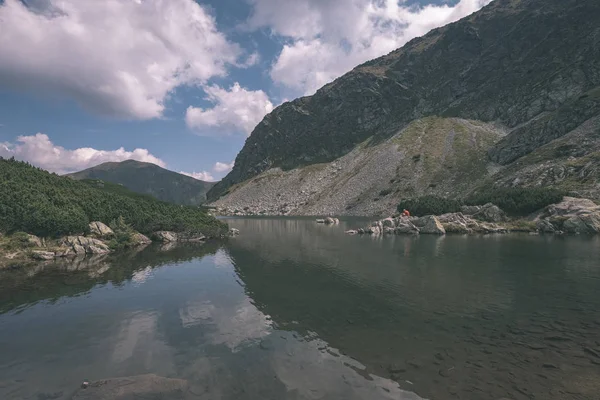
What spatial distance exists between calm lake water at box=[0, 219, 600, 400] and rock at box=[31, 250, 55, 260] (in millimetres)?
7238

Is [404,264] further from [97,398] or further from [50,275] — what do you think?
[50,275]

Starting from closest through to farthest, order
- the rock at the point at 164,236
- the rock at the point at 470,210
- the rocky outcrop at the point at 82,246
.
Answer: the rocky outcrop at the point at 82,246 < the rock at the point at 164,236 < the rock at the point at 470,210

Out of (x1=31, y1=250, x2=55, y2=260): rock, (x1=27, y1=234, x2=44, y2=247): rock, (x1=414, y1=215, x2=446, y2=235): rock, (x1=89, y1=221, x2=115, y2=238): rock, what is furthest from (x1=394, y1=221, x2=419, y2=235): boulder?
(x1=27, y1=234, x2=44, y2=247): rock

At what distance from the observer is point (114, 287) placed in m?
43.6

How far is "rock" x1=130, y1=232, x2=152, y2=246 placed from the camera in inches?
3189

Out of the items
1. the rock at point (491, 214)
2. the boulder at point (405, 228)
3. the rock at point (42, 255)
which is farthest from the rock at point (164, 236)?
the rock at point (491, 214)

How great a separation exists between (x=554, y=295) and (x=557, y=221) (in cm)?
6927

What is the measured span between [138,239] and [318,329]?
2782 inches

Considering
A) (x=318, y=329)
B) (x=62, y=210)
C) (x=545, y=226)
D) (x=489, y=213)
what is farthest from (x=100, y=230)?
(x=545, y=226)

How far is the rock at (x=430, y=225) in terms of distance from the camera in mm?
96750

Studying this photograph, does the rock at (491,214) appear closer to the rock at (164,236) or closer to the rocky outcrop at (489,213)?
the rocky outcrop at (489,213)

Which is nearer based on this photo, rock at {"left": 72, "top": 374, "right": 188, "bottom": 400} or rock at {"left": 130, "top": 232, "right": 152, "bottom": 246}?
rock at {"left": 72, "top": 374, "right": 188, "bottom": 400}

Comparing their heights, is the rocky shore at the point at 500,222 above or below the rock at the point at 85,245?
above

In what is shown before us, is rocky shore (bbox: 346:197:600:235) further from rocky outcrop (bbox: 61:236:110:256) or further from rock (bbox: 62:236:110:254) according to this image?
rocky outcrop (bbox: 61:236:110:256)
